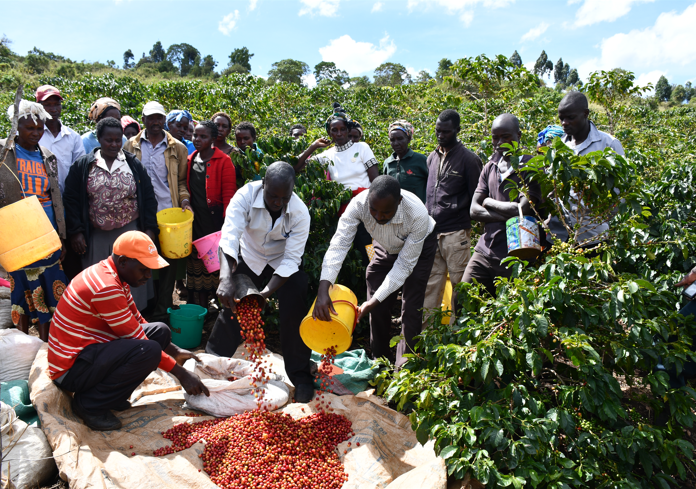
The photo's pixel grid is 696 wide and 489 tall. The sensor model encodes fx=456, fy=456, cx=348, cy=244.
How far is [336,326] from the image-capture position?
9.66 ft

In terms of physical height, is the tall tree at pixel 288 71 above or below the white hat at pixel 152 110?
above

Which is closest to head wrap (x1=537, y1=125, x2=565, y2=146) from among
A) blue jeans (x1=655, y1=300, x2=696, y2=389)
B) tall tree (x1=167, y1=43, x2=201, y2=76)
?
blue jeans (x1=655, y1=300, x2=696, y2=389)

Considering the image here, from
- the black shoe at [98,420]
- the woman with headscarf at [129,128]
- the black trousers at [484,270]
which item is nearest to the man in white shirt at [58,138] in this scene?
the woman with headscarf at [129,128]

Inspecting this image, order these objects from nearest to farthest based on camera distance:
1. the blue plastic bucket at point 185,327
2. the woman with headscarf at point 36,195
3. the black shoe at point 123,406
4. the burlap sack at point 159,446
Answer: the burlap sack at point 159,446 → the black shoe at point 123,406 → the woman with headscarf at point 36,195 → the blue plastic bucket at point 185,327

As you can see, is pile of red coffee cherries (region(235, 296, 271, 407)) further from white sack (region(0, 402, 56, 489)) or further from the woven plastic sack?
white sack (region(0, 402, 56, 489))

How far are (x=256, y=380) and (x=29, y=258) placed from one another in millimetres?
1638

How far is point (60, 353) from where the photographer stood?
2555mm

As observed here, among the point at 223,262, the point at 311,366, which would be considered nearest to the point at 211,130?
the point at 223,262

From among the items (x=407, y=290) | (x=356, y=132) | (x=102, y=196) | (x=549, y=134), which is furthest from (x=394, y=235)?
(x=102, y=196)

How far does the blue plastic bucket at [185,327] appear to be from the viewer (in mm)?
3725

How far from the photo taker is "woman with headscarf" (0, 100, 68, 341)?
126 inches

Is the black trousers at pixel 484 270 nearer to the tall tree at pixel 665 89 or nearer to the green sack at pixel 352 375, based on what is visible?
the green sack at pixel 352 375

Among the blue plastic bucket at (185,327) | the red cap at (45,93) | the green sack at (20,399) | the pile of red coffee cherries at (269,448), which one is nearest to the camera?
the pile of red coffee cherries at (269,448)

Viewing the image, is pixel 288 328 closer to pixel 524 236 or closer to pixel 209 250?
pixel 209 250
